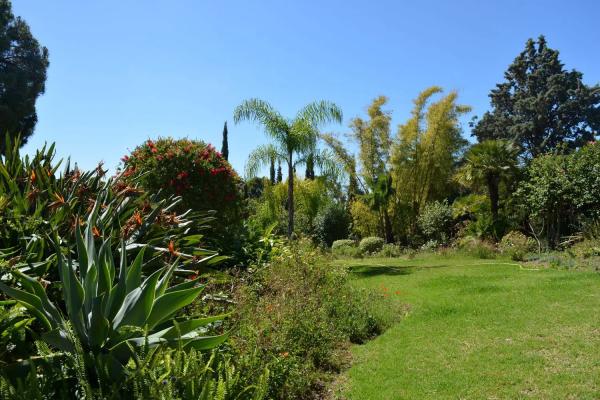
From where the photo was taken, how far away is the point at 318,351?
5430 mm

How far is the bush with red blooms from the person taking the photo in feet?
Answer: 26.9

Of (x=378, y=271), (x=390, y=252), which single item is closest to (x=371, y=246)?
(x=390, y=252)

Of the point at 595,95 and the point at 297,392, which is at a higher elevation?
the point at 595,95

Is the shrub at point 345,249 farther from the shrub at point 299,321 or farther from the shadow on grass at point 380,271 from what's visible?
the shrub at point 299,321

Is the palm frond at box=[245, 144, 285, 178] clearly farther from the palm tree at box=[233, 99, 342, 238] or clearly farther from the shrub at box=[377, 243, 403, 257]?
the shrub at box=[377, 243, 403, 257]

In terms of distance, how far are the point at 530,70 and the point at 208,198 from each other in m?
40.1

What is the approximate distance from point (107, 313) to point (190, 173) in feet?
18.7

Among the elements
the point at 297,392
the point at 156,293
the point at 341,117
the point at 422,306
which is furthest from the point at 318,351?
the point at 341,117

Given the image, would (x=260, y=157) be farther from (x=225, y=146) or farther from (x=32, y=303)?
(x=225, y=146)

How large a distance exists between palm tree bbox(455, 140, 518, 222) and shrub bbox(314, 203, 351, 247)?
32.4 ft

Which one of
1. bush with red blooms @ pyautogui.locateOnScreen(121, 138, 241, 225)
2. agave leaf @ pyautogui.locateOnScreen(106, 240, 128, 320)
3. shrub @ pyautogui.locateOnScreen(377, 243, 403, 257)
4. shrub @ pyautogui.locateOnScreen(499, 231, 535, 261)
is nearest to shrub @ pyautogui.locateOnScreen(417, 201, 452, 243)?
shrub @ pyautogui.locateOnScreen(377, 243, 403, 257)

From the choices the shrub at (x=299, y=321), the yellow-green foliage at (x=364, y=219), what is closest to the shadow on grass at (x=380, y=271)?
the shrub at (x=299, y=321)

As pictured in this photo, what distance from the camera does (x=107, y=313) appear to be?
2756 mm

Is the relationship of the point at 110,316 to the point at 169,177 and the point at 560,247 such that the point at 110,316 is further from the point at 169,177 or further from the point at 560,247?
the point at 560,247
